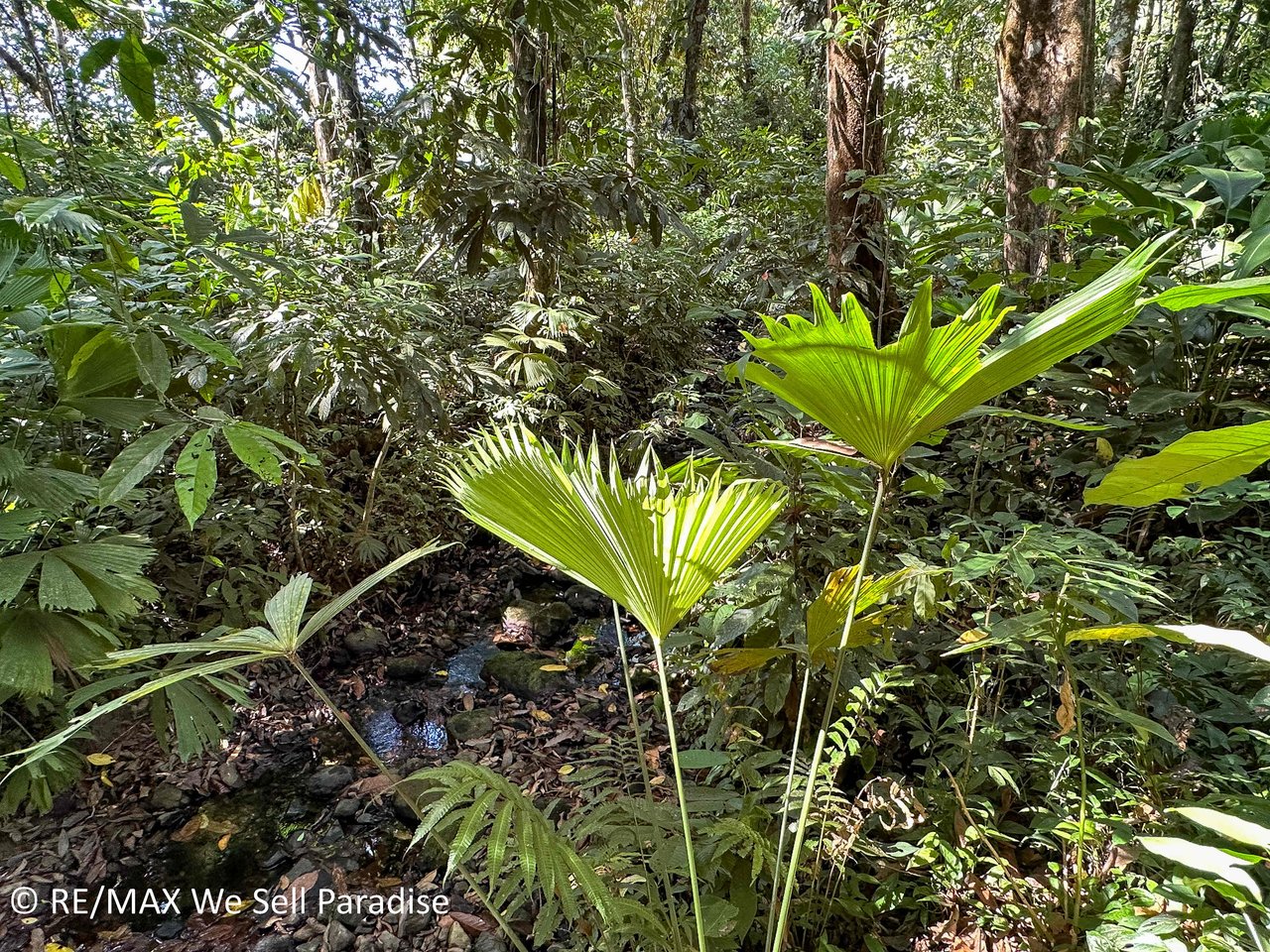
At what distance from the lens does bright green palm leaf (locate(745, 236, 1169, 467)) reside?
876 mm

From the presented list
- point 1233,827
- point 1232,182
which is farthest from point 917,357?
point 1232,182

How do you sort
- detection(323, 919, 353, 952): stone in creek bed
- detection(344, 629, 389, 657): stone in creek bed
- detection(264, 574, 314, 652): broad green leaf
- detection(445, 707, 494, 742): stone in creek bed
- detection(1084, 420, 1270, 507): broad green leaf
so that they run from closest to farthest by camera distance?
detection(1084, 420, 1270, 507): broad green leaf < detection(264, 574, 314, 652): broad green leaf < detection(323, 919, 353, 952): stone in creek bed < detection(445, 707, 494, 742): stone in creek bed < detection(344, 629, 389, 657): stone in creek bed

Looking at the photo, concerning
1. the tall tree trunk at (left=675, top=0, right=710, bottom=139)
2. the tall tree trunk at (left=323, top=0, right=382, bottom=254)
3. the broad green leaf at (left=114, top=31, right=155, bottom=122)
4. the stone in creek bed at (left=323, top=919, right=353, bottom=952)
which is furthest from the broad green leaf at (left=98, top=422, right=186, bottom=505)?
the tall tree trunk at (left=675, top=0, right=710, bottom=139)

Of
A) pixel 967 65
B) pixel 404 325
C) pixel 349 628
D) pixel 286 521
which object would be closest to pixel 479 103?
pixel 404 325

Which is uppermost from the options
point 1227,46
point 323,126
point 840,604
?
point 1227,46

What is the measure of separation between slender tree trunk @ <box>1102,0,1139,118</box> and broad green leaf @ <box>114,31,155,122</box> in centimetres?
663

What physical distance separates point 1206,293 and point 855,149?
3.15m

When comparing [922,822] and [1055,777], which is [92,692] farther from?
[1055,777]

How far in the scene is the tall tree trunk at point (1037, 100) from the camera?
283cm

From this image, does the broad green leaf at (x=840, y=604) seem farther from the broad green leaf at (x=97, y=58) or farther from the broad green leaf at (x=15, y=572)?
the broad green leaf at (x=97, y=58)

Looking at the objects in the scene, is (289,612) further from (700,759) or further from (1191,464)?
(1191,464)

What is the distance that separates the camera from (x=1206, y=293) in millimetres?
750

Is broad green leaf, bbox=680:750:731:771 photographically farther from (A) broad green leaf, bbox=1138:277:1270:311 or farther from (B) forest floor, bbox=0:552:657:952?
(A) broad green leaf, bbox=1138:277:1270:311

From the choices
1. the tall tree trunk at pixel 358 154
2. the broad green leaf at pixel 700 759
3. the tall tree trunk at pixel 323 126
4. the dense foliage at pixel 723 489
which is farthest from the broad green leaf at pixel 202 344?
the tall tree trunk at pixel 323 126
